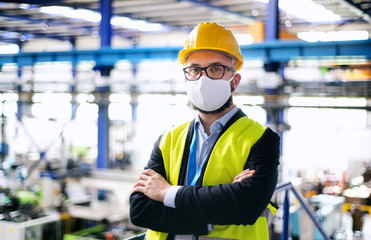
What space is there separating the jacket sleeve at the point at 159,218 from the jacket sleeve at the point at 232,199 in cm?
4

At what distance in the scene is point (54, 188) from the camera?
968 cm

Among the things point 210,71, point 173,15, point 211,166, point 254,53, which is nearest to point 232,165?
point 211,166

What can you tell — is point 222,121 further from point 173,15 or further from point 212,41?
point 173,15

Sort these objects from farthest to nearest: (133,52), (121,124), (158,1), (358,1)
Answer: (121,124) < (158,1) < (358,1) < (133,52)

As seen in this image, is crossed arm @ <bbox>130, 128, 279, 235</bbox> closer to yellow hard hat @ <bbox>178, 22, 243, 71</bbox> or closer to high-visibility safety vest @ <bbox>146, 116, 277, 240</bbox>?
high-visibility safety vest @ <bbox>146, 116, 277, 240</bbox>

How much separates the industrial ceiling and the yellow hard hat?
31.1 ft

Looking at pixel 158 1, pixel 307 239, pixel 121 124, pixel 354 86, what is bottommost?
pixel 307 239

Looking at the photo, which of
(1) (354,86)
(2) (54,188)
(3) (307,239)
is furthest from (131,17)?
(3) (307,239)

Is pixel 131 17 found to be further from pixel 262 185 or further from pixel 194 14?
pixel 262 185

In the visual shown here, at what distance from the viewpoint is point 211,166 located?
1.66m

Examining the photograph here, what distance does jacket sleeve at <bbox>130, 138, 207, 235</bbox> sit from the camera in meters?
1.61

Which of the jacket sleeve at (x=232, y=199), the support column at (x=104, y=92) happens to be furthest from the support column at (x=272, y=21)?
the jacket sleeve at (x=232, y=199)

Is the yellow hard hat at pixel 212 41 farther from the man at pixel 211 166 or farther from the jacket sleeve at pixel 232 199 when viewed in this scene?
the jacket sleeve at pixel 232 199

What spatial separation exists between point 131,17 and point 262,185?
1527cm
